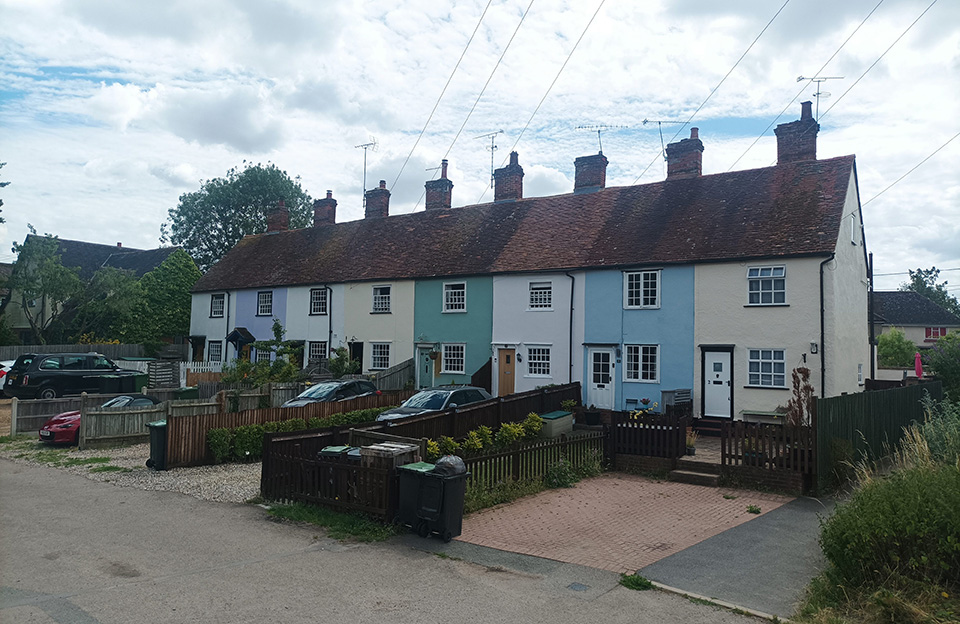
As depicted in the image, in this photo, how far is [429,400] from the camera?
18.4 metres

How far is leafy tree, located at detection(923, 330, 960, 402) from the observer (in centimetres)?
2502

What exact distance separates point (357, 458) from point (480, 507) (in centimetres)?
218

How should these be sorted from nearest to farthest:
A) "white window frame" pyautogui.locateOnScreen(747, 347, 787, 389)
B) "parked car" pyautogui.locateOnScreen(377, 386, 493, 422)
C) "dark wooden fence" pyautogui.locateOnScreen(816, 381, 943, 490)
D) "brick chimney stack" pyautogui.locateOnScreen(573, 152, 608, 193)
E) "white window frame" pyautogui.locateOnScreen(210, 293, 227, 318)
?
"dark wooden fence" pyautogui.locateOnScreen(816, 381, 943, 490)
"parked car" pyautogui.locateOnScreen(377, 386, 493, 422)
"white window frame" pyautogui.locateOnScreen(747, 347, 787, 389)
"brick chimney stack" pyautogui.locateOnScreen(573, 152, 608, 193)
"white window frame" pyautogui.locateOnScreen(210, 293, 227, 318)

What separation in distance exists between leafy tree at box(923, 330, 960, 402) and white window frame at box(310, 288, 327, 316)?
2557cm

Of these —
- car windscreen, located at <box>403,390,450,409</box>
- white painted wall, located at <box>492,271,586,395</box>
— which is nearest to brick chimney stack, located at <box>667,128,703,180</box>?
white painted wall, located at <box>492,271,586,395</box>

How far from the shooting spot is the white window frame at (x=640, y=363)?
23.0m

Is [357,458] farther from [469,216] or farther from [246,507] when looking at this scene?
[469,216]

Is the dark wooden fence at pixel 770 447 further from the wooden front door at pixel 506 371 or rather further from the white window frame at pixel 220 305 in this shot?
the white window frame at pixel 220 305

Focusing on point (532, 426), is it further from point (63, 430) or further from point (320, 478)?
Result: point (63, 430)

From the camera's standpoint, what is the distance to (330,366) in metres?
30.2

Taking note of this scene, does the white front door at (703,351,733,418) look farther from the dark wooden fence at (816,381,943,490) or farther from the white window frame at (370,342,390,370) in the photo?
the white window frame at (370,342,390,370)

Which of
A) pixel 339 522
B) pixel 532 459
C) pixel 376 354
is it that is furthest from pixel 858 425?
pixel 376 354

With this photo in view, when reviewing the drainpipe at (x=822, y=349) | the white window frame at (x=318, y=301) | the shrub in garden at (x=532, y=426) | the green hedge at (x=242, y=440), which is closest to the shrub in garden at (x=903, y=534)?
the shrub in garden at (x=532, y=426)

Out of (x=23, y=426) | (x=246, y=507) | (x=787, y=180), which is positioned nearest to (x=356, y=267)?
(x=23, y=426)
